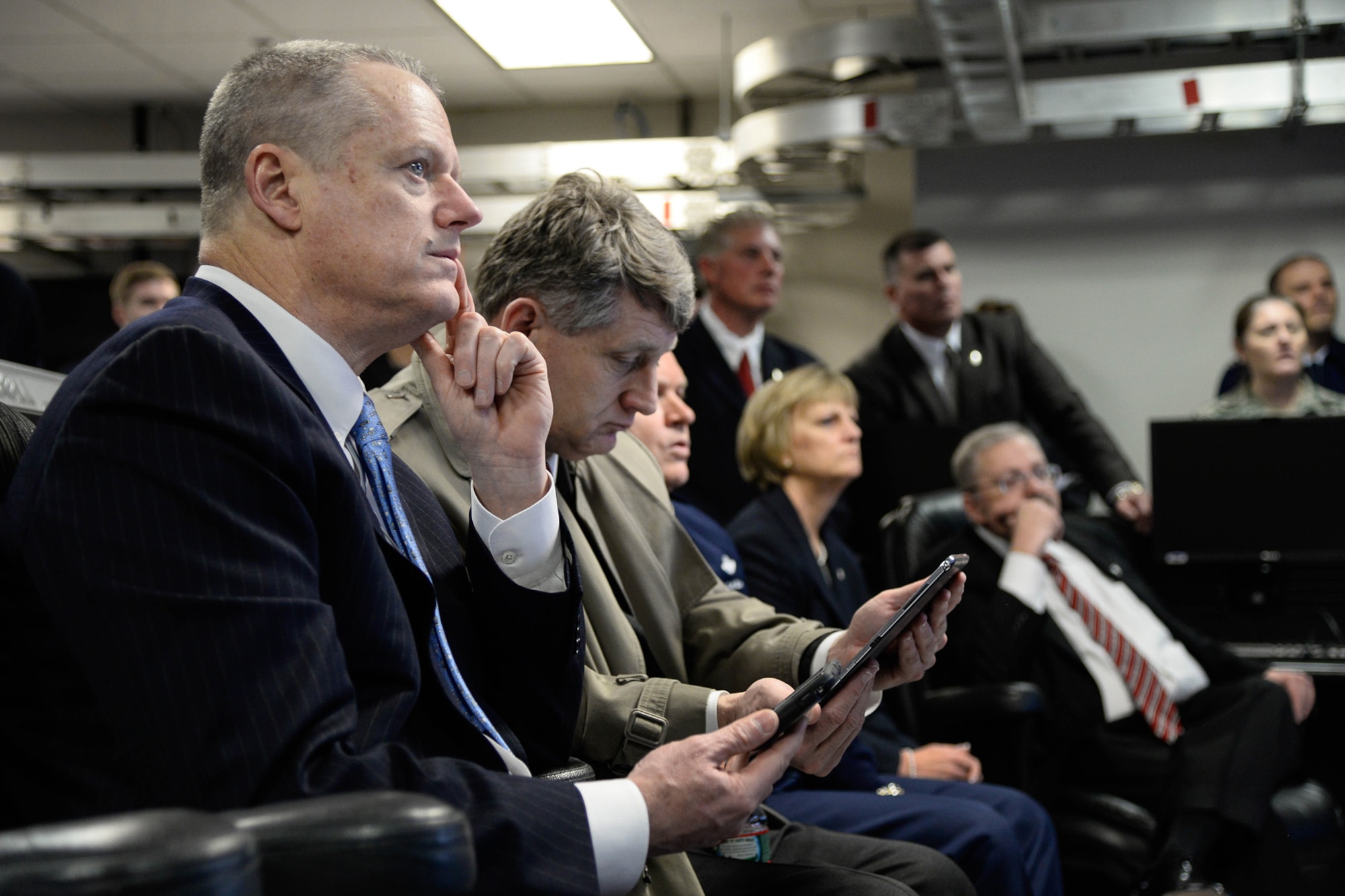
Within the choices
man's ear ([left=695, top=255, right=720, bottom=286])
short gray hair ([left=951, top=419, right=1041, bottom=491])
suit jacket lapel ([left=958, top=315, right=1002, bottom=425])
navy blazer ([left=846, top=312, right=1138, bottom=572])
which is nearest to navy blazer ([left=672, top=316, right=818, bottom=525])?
man's ear ([left=695, top=255, right=720, bottom=286])

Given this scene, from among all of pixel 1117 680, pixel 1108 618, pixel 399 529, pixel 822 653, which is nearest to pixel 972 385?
pixel 1108 618

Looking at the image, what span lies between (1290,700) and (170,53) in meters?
5.64

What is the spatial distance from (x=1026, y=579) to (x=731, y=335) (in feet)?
5.19

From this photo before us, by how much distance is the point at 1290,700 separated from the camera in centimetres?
280

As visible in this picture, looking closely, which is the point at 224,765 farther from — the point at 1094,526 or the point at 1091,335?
the point at 1091,335

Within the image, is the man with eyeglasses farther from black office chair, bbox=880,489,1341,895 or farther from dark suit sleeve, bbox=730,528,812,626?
dark suit sleeve, bbox=730,528,812,626

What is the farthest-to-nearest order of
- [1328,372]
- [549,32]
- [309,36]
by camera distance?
[309,36] → [549,32] → [1328,372]

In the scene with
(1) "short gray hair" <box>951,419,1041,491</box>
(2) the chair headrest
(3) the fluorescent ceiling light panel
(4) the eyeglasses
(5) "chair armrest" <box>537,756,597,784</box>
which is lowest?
(5) "chair armrest" <box>537,756,597,784</box>

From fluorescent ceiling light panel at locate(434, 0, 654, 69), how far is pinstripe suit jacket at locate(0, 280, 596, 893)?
4.70 m

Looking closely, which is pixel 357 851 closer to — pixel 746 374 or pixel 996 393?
pixel 746 374

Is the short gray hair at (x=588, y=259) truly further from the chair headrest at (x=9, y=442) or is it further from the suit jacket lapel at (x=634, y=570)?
the chair headrest at (x=9, y=442)

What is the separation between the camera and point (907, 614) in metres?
1.27

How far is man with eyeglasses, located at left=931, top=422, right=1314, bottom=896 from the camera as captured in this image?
2508 mm

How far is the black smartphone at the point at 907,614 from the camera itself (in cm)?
125
